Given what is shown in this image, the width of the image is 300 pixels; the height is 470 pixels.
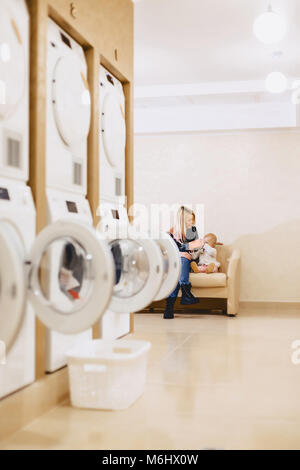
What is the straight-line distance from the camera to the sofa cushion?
6.02m

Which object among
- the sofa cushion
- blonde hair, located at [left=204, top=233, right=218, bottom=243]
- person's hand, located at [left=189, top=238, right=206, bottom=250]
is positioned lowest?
the sofa cushion

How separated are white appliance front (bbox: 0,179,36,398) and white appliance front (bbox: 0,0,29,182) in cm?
9

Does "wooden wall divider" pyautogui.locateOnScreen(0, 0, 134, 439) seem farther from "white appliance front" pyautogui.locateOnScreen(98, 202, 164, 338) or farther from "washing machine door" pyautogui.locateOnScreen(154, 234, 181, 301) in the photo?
"washing machine door" pyautogui.locateOnScreen(154, 234, 181, 301)

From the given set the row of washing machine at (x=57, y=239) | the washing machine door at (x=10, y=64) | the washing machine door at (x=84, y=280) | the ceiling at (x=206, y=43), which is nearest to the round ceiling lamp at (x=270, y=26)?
the ceiling at (x=206, y=43)

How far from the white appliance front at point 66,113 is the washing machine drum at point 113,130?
338 millimetres

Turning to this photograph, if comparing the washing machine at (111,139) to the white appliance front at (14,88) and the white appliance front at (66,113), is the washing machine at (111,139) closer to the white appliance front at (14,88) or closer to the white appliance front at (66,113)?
the white appliance front at (66,113)

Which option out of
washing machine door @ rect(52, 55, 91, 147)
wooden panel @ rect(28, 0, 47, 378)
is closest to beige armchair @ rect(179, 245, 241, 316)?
washing machine door @ rect(52, 55, 91, 147)

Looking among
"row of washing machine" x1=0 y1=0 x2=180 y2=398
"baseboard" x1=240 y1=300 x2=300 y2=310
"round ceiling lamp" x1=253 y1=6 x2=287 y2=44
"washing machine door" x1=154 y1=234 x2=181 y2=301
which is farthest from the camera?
"baseboard" x1=240 y1=300 x2=300 y2=310

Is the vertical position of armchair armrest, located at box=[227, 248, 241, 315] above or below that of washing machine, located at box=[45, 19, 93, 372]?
below

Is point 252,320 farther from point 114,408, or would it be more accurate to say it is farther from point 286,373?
point 114,408

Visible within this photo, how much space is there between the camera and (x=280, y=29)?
363 cm

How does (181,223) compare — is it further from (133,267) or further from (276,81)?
(133,267)

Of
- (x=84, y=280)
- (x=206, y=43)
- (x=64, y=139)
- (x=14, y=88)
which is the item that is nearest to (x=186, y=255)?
(x=206, y=43)

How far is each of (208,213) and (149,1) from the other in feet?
11.0
